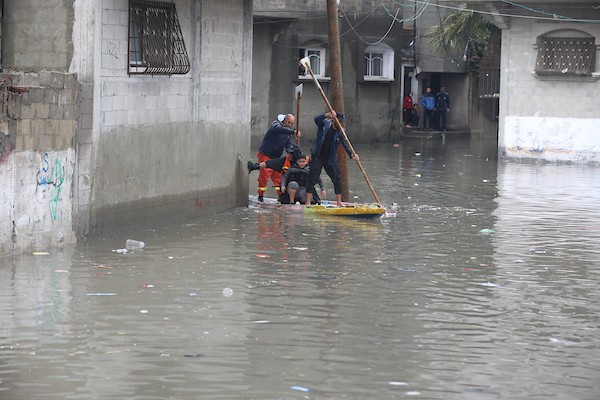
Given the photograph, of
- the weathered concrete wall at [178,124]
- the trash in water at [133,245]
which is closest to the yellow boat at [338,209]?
the weathered concrete wall at [178,124]

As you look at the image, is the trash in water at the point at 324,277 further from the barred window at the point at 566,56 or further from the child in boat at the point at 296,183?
the barred window at the point at 566,56

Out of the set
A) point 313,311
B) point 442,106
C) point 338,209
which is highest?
point 442,106

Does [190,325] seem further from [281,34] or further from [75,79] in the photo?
[281,34]

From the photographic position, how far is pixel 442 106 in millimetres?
40531

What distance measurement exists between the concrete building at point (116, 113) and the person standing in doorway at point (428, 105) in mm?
21560

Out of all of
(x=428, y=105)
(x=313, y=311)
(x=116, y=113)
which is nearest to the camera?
(x=313, y=311)

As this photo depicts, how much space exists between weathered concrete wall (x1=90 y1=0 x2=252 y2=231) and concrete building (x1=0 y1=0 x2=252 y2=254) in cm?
2

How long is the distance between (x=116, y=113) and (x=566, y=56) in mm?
16068

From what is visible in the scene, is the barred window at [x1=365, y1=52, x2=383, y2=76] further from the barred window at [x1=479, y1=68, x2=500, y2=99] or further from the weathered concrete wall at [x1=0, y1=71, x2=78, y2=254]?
the weathered concrete wall at [x1=0, y1=71, x2=78, y2=254]

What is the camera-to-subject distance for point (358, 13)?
115 feet

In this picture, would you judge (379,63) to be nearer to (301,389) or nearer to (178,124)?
(178,124)

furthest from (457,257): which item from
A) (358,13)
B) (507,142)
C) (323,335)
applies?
(358,13)

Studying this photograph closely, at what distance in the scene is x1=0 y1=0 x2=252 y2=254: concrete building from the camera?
13.6 m

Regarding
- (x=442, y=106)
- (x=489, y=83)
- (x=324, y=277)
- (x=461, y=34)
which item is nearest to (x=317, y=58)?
(x=461, y=34)
